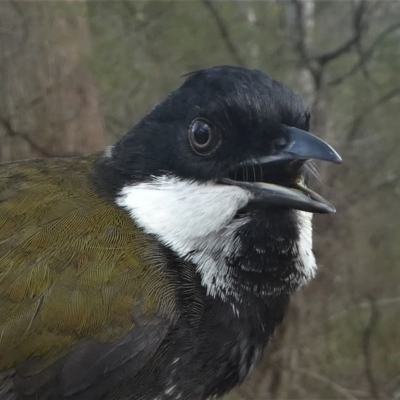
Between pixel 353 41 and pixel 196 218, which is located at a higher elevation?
pixel 196 218

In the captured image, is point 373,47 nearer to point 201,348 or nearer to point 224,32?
point 224,32

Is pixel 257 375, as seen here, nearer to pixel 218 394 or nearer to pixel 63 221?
pixel 218 394

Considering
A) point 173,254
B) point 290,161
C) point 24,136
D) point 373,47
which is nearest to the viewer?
point 290,161

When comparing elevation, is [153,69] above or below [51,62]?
below

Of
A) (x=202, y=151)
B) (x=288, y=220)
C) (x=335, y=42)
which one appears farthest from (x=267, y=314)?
(x=335, y=42)

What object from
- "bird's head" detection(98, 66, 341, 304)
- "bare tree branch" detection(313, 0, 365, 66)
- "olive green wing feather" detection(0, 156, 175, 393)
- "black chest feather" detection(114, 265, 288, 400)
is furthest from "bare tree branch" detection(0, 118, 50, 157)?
"bare tree branch" detection(313, 0, 365, 66)

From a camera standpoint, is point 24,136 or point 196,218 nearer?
point 196,218

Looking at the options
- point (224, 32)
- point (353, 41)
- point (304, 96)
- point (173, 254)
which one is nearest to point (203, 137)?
point (173, 254)
